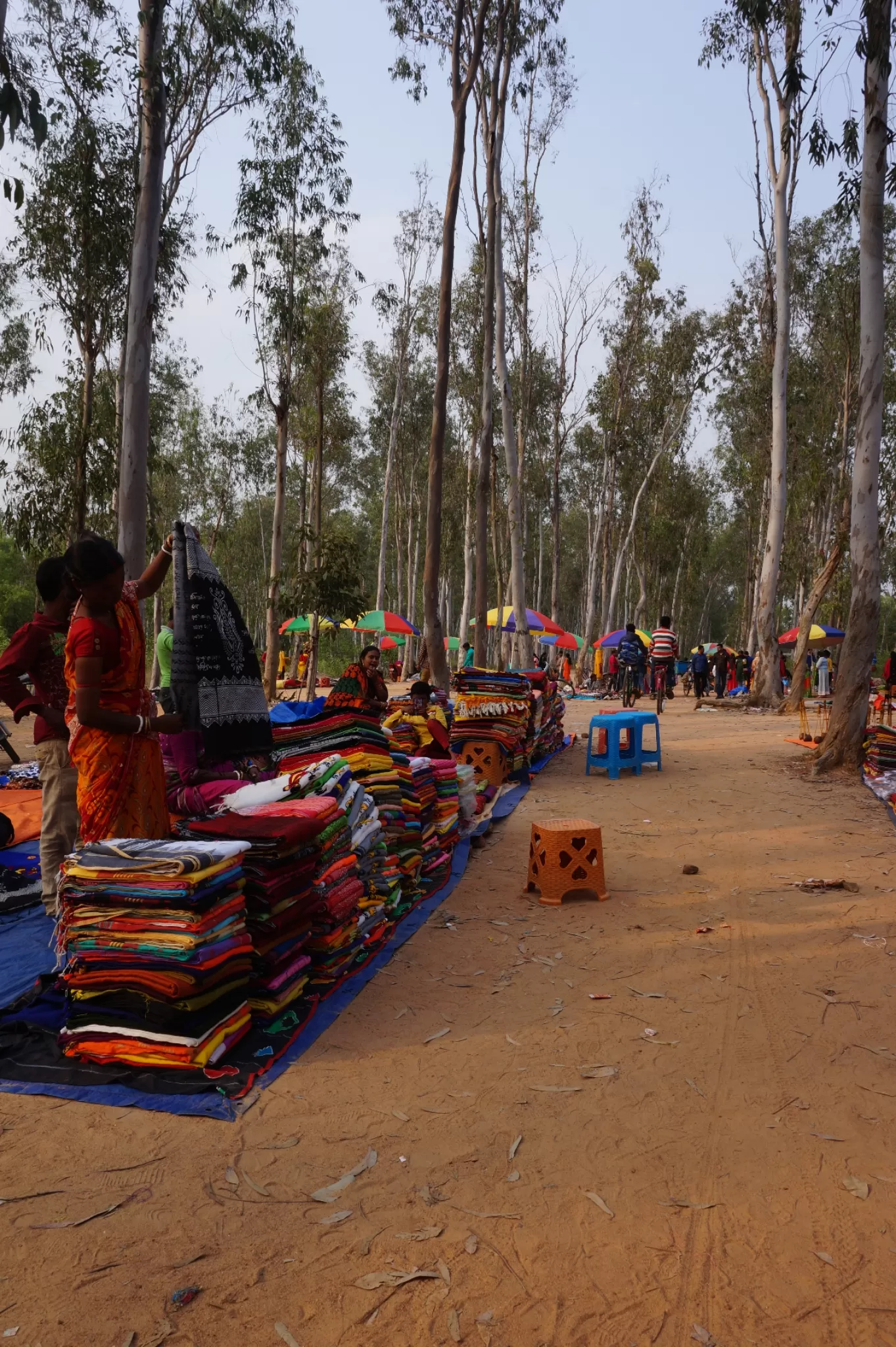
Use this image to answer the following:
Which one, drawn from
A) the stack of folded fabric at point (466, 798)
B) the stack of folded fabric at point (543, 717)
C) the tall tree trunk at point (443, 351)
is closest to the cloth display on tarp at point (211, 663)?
the stack of folded fabric at point (466, 798)

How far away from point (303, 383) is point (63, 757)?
23.5 meters

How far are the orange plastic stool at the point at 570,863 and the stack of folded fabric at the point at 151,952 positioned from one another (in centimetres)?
280

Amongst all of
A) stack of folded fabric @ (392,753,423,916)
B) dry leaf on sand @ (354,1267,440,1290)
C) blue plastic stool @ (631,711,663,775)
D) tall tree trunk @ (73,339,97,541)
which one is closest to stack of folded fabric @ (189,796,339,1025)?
dry leaf on sand @ (354,1267,440,1290)

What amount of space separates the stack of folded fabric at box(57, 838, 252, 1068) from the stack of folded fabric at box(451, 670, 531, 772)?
21.5 ft

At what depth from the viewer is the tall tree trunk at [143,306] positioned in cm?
980

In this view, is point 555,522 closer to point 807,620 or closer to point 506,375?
point 506,375

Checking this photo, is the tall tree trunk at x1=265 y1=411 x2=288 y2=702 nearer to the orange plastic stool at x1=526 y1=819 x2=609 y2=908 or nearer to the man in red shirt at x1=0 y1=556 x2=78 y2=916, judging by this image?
the orange plastic stool at x1=526 y1=819 x2=609 y2=908

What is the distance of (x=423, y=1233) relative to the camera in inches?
97.1

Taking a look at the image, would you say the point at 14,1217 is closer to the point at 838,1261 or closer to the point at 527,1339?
the point at 527,1339

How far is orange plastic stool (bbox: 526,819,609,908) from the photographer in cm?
584

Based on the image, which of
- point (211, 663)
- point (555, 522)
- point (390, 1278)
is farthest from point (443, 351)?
point (555, 522)

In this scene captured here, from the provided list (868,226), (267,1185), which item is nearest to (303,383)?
(868,226)

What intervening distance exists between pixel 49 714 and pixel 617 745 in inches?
291

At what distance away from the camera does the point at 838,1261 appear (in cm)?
235
